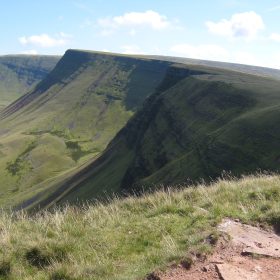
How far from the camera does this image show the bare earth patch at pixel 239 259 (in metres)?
8.41

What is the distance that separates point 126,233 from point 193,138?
333 ft

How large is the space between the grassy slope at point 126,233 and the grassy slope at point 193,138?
45.3m

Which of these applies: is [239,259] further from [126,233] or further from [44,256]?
[44,256]

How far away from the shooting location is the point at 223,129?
308ft

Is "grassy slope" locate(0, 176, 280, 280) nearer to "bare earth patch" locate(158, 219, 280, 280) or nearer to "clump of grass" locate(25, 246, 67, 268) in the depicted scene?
"clump of grass" locate(25, 246, 67, 268)

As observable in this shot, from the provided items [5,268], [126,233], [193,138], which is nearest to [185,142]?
[193,138]

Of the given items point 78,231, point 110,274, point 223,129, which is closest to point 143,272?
point 110,274

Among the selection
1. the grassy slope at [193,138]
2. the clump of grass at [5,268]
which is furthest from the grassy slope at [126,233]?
the grassy slope at [193,138]

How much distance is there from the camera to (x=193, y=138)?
112 m

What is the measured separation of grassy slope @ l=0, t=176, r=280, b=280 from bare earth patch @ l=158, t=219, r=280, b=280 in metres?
0.29

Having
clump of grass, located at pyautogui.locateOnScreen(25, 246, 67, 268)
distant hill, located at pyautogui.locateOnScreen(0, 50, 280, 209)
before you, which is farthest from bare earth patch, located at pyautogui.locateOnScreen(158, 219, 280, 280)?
distant hill, located at pyautogui.locateOnScreen(0, 50, 280, 209)

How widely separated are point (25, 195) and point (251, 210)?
496ft

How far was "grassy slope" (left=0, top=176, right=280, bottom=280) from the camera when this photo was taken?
9172 mm

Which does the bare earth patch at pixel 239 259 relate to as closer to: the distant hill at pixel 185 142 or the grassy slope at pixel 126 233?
the grassy slope at pixel 126 233
